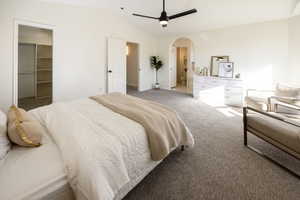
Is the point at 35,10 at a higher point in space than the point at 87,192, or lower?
higher

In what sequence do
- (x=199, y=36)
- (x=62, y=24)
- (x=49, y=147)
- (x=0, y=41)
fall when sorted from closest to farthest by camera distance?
(x=49, y=147), (x=0, y=41), (x=62, y=24), (x=199, y=36)

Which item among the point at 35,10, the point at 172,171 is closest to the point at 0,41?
the point at 35,10

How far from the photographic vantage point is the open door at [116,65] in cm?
525

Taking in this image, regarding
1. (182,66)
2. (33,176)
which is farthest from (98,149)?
(182,66)

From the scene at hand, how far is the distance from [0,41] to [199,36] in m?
5.77

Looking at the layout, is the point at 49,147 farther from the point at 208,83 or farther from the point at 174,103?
the point at 208,83

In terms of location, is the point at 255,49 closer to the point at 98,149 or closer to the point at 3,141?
the point at 98,149

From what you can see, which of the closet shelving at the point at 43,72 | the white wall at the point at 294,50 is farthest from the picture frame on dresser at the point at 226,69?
the closet shelving at the point at 43,72

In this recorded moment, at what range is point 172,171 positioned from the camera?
1860 millimetres

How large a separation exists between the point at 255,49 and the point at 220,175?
4.37 m

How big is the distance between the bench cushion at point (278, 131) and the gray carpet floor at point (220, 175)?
1.16ft

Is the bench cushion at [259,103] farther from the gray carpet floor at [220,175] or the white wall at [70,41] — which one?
the white wall at [70,41]

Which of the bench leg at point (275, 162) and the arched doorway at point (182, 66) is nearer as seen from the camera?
the bench leg at point (275, 162)

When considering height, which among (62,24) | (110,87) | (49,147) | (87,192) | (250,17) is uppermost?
(250,17)
